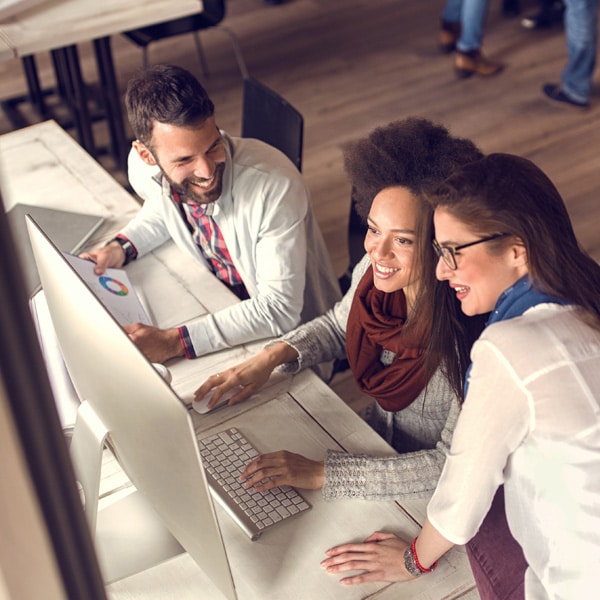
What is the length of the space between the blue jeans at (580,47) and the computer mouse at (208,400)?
9.86ft

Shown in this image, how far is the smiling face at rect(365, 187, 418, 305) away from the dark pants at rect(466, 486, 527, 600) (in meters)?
0.45

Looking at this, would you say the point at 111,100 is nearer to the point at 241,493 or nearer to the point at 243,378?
the point at 243,378

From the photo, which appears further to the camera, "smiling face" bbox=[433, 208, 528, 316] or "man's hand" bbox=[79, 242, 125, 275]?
"man's hand" bbox=[79, 242, 125, 275]

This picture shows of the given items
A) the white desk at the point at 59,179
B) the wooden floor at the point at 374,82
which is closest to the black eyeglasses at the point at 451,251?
the white desk at the point at 59,179

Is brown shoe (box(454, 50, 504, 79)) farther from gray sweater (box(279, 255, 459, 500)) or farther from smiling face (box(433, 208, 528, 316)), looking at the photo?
smiling face (box(433, 208, 528, 316))

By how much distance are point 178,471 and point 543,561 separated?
1.90ft

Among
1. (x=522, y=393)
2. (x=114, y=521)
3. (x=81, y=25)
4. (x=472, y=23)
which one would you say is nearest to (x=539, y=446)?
(x=522, y=393)

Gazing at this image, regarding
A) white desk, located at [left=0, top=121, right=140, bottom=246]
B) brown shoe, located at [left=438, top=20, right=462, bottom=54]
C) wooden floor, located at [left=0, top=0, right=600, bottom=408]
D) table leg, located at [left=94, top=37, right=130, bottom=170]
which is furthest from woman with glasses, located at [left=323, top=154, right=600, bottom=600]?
brown shoe, located at [left=438, top=20, right=462, bottom=54]

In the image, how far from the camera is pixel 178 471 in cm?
98

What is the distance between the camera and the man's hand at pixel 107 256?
1.97m

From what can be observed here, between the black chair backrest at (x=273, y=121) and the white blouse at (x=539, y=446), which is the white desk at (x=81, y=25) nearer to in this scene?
the black chair backrest at (x=273, y=121)

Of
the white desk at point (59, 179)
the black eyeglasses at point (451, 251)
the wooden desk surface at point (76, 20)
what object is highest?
the black eyeglasses at point (451, 251)

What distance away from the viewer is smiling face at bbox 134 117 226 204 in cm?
179

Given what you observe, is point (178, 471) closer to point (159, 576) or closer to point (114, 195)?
point (159, 576)
